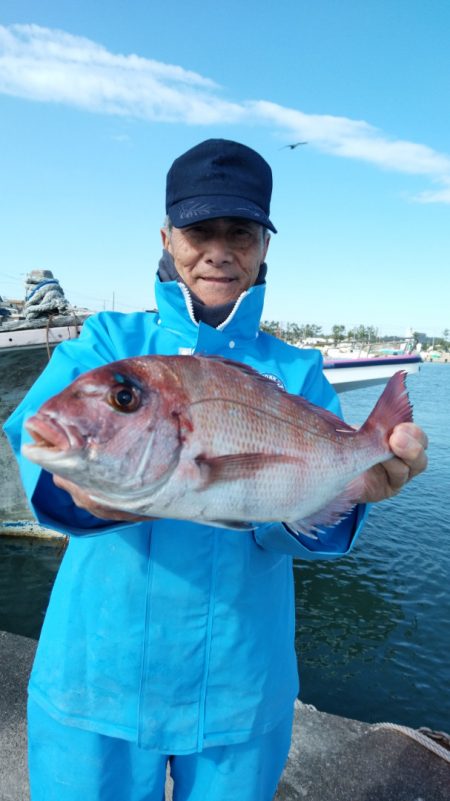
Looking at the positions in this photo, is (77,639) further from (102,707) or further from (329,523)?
(329,523)

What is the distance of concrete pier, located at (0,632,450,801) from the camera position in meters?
3.03

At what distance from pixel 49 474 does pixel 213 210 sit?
3.78ft

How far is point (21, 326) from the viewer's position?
7.43 m

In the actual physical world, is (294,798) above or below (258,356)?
below

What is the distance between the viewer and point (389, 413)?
201cm

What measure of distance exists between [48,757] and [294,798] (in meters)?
1.73

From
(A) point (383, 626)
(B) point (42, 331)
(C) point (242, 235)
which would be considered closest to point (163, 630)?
(C) point (242, 235)

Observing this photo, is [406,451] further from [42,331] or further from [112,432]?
[42,331]

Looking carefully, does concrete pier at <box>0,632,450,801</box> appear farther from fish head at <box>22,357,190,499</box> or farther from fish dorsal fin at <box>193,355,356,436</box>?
fish head at <box>22,357,190,499</box>

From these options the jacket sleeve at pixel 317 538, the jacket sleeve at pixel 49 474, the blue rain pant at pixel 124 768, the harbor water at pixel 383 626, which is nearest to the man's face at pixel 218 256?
the jacket sleeve at pixel 49 474

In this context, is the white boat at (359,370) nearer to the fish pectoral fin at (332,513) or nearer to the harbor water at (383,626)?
the harbor water at (383,626)

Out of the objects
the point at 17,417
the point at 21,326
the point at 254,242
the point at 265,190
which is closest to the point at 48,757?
the point at 17,417

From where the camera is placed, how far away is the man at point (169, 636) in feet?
6.26

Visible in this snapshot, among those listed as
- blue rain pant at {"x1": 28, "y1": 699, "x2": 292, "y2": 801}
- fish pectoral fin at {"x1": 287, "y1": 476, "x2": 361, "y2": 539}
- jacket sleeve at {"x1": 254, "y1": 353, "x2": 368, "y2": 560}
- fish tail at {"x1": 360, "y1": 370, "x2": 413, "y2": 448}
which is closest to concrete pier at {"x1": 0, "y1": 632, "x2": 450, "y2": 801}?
blue rain pant at {"x1": 28, "y1": 699, "x2": 292, "y2": 801}
